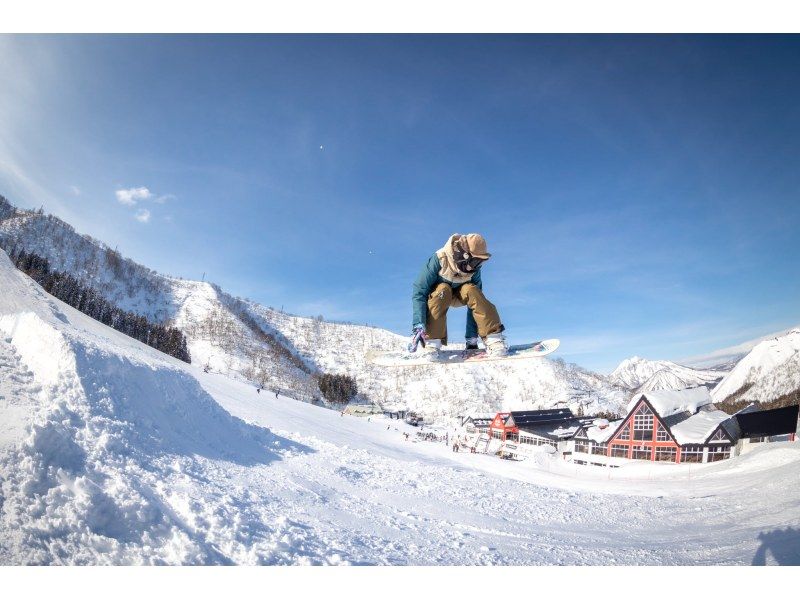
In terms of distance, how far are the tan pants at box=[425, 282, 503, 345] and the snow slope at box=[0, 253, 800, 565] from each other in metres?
3.58

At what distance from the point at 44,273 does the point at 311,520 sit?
186 ft

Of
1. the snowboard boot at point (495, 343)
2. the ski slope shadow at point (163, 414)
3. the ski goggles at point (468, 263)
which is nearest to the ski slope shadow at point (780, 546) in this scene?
the snowboard boot at point (495, 343)

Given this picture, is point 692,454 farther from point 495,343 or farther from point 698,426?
point 495,343

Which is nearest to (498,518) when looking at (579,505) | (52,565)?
(579,505)

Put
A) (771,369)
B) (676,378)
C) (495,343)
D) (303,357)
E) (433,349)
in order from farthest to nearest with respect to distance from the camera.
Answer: (303,357) < (676,378) < (771,369) < (433,349) < (495,343)

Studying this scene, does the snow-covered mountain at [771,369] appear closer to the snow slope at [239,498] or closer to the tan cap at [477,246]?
the snow slope at [239,498]

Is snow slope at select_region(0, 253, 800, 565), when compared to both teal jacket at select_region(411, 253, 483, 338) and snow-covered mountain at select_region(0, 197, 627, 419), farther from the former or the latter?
snow-covered mountain at select_region(0, 197, 627, 419)

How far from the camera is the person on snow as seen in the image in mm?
4711

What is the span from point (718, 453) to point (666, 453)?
2.22 metres

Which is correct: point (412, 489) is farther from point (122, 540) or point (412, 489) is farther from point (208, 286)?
point (208, 286)

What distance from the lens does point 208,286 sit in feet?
468

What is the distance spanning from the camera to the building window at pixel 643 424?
61.5 feet

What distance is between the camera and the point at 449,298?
5027 millimetres

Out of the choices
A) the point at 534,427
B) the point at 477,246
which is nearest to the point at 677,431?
the point at 534,427
